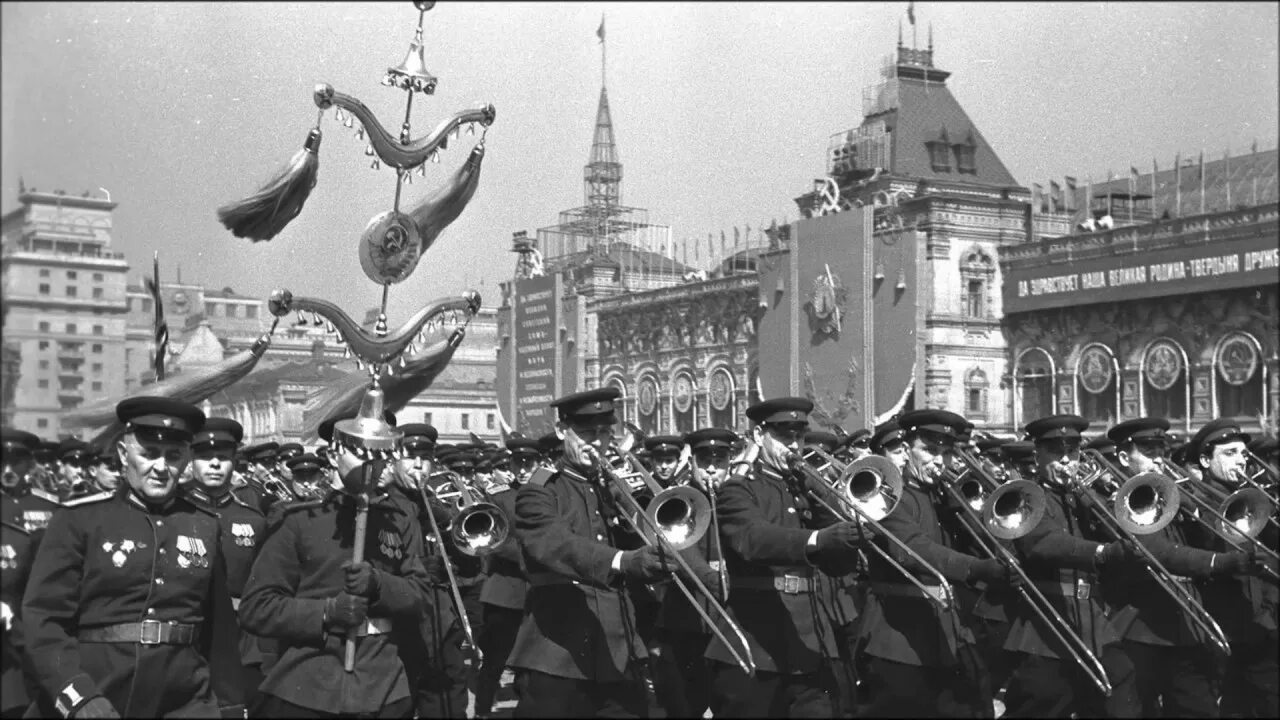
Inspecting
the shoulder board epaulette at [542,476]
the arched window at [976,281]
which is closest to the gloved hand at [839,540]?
the shoulder board epaulette at [542,476]

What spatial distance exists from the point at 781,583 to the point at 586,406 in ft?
4.64

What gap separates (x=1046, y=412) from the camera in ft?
117

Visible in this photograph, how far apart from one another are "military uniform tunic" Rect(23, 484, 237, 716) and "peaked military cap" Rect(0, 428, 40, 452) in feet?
4.23

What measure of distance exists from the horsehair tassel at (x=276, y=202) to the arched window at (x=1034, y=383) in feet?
88.5

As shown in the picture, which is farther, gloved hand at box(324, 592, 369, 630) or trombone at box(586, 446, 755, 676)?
trombone at box(586, 446, 755, 676)

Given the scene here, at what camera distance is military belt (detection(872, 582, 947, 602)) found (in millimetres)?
7324

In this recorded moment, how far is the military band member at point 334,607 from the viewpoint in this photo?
588 cm

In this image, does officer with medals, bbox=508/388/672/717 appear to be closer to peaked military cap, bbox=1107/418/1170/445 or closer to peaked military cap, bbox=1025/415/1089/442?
peaked military cap, bbox=1025/415/1089/442

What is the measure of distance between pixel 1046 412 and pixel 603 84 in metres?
24.2

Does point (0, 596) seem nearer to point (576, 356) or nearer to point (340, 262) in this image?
point (340, 262)

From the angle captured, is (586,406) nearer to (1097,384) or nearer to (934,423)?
(934,423)

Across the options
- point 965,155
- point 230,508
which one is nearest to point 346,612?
point 230,508

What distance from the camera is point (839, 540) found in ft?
22.9

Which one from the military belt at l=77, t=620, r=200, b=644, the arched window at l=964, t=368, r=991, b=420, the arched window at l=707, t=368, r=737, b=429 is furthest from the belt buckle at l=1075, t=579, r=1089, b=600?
the arched window at l=707, t=368, r=737, b=429
